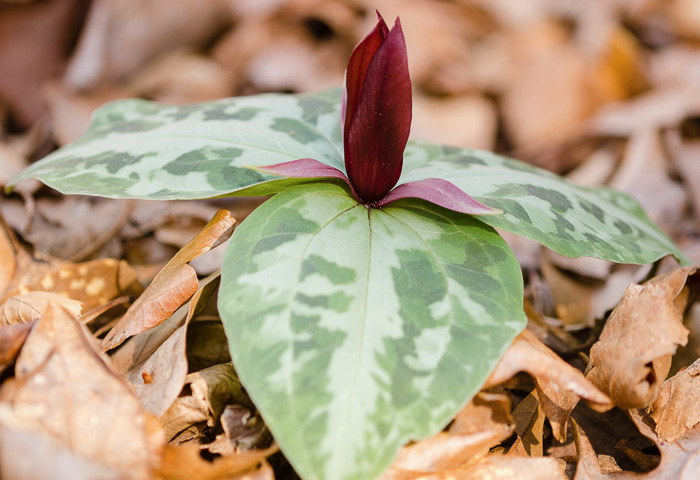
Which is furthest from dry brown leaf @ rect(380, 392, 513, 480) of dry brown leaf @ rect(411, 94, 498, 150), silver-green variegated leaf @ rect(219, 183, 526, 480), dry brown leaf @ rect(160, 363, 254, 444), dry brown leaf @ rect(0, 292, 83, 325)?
dry brown leaf @ rect(411, 94, 498, 150)

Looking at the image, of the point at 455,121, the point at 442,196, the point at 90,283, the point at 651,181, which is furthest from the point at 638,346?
the point at 455,121

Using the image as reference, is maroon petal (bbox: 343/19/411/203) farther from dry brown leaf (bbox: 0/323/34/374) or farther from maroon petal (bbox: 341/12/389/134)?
dry brown leaf (bbox: 0/323/34/374)

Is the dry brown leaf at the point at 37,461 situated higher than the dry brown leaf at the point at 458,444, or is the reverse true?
the dry brown leaf at the point at 37,461

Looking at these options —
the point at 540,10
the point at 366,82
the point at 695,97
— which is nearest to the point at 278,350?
the point at 366,82

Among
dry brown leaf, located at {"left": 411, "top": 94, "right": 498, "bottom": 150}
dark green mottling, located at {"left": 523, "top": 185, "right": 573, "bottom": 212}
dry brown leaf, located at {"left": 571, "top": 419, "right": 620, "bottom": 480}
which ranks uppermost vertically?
dark green mottling, located at {"left": 523, "top": 185, "right": 573, "bottom": 212}

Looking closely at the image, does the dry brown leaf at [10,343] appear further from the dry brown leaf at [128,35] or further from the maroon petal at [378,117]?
the dry brown leaf at [128,35]

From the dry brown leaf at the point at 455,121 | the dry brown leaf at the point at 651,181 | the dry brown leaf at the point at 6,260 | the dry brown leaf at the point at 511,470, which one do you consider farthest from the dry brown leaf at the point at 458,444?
the dry brown leaf at the point at 455,121

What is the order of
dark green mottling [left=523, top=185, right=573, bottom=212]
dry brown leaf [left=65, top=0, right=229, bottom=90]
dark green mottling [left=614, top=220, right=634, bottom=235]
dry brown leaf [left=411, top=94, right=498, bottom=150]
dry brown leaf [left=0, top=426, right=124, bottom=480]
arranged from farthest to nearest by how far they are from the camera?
dry brown leaf [left=411, top=94, right=498, bottom=150] → dry brown leaf [left=65, top=0, right=229, bottom=90] → dark green mottling [left=614, top=220, right=634, bottom=235] → dark green mottling [left=523, top=185, right=573, bottom=212] → dry brown leaf [left=0, top=426, right=124, bottom=480]

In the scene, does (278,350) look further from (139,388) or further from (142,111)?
(142,111)
